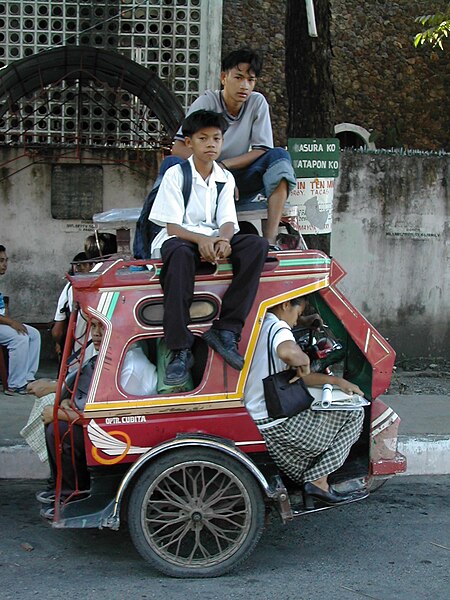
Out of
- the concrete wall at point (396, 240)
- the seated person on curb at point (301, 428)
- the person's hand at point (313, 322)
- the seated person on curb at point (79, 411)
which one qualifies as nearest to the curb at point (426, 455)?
the person's hand at point (313, 322)

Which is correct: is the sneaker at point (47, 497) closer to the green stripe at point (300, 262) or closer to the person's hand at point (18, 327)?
the green stripe at point (300, 262)

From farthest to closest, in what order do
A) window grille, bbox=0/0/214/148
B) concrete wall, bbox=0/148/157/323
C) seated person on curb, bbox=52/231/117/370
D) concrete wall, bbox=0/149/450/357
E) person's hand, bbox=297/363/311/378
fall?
window grille, bbox=0/0/214/148, concrete wall, bbox=0/149/450/357, concrete wall, bbox=0/148/157/323, seated person on curb, bbox=52/231/117/370, person's hand, bbox=297/363/311/378

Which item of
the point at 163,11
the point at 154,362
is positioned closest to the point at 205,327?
the point at 154,362

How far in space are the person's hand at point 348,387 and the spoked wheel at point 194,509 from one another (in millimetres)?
706

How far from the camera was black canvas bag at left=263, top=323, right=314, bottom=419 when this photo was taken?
14.1 feet

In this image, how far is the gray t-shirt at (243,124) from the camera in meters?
5.61

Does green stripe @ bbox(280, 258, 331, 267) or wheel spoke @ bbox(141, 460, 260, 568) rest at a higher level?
green stripe @ bbox(280, 258, 331, 267)

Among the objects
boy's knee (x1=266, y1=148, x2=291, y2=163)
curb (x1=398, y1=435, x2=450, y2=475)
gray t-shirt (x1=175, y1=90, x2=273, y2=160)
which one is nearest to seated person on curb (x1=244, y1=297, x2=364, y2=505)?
boy's knee (x1=266, y1=148, x2=291, y2=163)

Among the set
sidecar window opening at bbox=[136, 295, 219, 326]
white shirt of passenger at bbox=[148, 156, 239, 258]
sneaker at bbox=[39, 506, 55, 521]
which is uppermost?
white shirt of passenger at bbox=[148, 156, 239, 258]

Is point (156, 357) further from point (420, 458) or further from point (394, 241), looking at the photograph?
point (394, 241)

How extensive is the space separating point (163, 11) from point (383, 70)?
24.0 feet

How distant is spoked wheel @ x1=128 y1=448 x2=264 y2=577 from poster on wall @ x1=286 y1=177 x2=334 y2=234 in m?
2.90

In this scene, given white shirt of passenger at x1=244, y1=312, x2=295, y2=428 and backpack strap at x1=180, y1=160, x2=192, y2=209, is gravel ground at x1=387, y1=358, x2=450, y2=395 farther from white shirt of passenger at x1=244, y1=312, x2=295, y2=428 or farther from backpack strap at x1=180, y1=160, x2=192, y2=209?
backpack strap at x1=180, y1=160, x2=192, y2=209

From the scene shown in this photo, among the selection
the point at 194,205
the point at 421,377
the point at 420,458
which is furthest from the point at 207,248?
the point at 421,377
